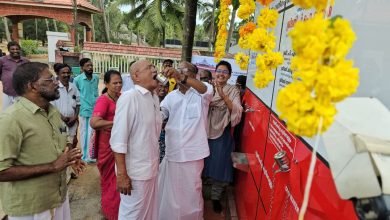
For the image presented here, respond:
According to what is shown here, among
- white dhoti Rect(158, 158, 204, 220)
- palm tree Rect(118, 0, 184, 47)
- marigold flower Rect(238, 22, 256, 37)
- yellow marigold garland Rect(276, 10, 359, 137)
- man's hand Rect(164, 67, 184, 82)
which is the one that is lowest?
white dhoti Rect(158, 158, 204, 220)

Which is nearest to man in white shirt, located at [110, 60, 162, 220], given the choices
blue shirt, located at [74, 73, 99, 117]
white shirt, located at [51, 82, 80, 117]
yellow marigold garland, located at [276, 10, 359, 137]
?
yellow marigold garland, located at [276, 10, 359, 137]

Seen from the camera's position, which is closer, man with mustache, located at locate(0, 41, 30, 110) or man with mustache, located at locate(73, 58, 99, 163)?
man with mustache, located at locate(73, 58, 99, 163)

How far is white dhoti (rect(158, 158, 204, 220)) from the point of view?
3.34m

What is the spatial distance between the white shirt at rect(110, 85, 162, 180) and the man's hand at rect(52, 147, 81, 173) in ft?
1.21

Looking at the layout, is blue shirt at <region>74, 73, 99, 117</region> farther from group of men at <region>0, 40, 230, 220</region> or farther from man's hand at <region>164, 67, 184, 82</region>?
man's hand at <region>164, 67, 184, 82</region>

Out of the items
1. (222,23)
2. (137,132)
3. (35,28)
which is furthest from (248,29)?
(35,28)

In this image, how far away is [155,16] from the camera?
21.5 metres

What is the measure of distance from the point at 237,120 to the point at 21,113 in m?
2.40

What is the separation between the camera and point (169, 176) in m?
3.43

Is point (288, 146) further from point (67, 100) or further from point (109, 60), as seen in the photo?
point (109, 60)

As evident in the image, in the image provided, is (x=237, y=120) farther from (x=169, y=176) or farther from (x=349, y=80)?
(x=349, y=80)

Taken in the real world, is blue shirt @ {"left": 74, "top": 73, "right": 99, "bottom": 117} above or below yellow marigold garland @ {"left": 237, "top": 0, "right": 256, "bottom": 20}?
below

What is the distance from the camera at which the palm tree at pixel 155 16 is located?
71.8 feet

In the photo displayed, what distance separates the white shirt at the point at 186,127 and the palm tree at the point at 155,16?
753 inches
